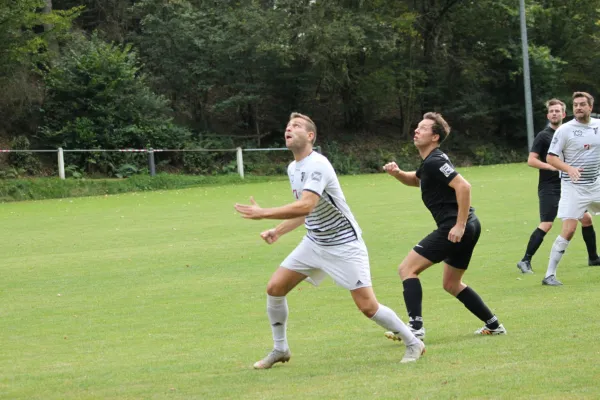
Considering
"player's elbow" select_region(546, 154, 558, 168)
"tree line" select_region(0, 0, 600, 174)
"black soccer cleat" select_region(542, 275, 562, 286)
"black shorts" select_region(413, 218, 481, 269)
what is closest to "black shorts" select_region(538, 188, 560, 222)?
"player's elbow" select_region(546, 154, 558, 168)

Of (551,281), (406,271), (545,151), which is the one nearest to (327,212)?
(406,271)

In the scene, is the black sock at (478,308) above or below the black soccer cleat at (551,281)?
above

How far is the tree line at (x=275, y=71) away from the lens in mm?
42156

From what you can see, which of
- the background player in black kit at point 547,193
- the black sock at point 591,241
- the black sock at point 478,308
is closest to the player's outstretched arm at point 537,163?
the background player in black kit at point 547,193

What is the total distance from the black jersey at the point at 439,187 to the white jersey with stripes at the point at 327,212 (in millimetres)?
964

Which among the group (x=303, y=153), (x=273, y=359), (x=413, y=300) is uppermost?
(x=303, y=153)

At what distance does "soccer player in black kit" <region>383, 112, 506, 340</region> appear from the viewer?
8031mm

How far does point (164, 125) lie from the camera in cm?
4388

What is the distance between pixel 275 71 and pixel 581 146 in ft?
128

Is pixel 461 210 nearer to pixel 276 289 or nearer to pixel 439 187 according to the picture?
pixel 439 187

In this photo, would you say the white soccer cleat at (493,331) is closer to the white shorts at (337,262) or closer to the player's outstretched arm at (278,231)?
the white shorts at (337,262)

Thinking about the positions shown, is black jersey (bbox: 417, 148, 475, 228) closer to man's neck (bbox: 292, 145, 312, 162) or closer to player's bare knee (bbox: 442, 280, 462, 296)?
player's bare knee (bbox: 442, 280, 462, 296)

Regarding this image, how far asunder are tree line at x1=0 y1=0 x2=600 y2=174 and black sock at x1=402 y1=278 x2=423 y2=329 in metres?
32.8

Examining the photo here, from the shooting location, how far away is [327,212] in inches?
295
